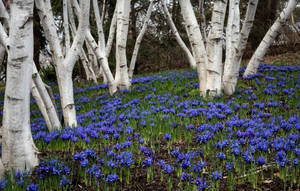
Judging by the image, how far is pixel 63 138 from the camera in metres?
3.79

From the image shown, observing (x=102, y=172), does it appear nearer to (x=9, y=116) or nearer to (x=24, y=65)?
(x=9, y=116)

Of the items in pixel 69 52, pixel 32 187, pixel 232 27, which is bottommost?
pixel 32 187

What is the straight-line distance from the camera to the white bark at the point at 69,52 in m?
4.53

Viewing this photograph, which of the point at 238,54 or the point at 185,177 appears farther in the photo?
the point at 238,54

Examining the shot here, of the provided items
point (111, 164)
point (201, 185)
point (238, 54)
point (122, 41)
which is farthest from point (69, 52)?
point (238, 54)

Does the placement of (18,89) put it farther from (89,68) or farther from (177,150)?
(89,68)

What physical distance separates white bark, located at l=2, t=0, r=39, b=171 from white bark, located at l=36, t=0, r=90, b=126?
5.58ft

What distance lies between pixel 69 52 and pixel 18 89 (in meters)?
2.04

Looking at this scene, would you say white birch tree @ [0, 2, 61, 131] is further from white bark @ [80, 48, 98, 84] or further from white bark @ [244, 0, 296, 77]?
white bark @ [80, 48, 98, 84]

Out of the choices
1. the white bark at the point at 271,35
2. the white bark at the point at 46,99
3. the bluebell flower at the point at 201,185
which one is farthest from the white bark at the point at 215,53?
the bluebell flower at the point at 201,185

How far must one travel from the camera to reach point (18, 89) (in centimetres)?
276

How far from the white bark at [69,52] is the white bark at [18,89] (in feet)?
5.58

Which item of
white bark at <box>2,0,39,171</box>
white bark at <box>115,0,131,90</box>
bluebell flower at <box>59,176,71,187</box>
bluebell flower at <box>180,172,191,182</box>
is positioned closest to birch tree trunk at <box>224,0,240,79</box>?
white bark at <box>115,0,131,90</box>

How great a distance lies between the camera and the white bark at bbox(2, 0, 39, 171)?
2713 mm
